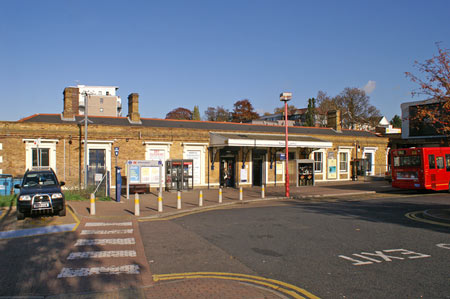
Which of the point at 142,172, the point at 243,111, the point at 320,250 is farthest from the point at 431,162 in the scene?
the point at 243,111

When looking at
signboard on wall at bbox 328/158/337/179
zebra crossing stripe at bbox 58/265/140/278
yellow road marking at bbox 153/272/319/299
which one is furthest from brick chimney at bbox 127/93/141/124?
yellow road marking at bbox 153/272/319/299

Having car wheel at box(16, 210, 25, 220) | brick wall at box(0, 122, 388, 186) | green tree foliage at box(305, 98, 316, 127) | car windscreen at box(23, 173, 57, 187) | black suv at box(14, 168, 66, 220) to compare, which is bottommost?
car wheel at box(16, 210, 25, 220)

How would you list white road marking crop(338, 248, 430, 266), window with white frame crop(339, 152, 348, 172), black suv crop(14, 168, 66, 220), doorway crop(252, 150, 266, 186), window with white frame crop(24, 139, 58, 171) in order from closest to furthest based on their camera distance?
white road marking crop(338, 248, 430, 266)
black suv crop(14, 168, 66, 220)
window with white frame crop(24, 139, 58, 171)
doorway crop(252, 150, 266, 186)
window with white frame crop(339, 152, 348, 172)

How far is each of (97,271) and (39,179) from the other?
864 centimetres

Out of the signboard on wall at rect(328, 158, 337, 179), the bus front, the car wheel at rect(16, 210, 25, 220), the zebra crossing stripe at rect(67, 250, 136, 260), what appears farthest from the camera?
the signboard on wall at rect(328, 158, 337, 179)

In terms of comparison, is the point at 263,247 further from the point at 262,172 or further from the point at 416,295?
the point at 262,172

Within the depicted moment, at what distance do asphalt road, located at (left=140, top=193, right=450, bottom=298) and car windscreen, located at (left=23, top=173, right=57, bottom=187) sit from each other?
4501 millimetres

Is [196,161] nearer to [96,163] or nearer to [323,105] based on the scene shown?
[96,163]

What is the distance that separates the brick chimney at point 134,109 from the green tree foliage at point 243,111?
5657 centimetres

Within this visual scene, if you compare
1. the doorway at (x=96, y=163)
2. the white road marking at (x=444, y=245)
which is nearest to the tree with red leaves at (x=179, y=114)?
the doorway at (x=96, y=163)

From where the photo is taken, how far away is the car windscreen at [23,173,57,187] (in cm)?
1409

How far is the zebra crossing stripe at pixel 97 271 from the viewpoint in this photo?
7.05m

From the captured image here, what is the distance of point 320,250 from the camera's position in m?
8.88

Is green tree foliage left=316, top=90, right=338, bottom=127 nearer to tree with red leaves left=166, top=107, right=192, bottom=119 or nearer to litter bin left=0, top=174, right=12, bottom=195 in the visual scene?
tree with red leaves left=166, top=107, right=192, bottom=119
